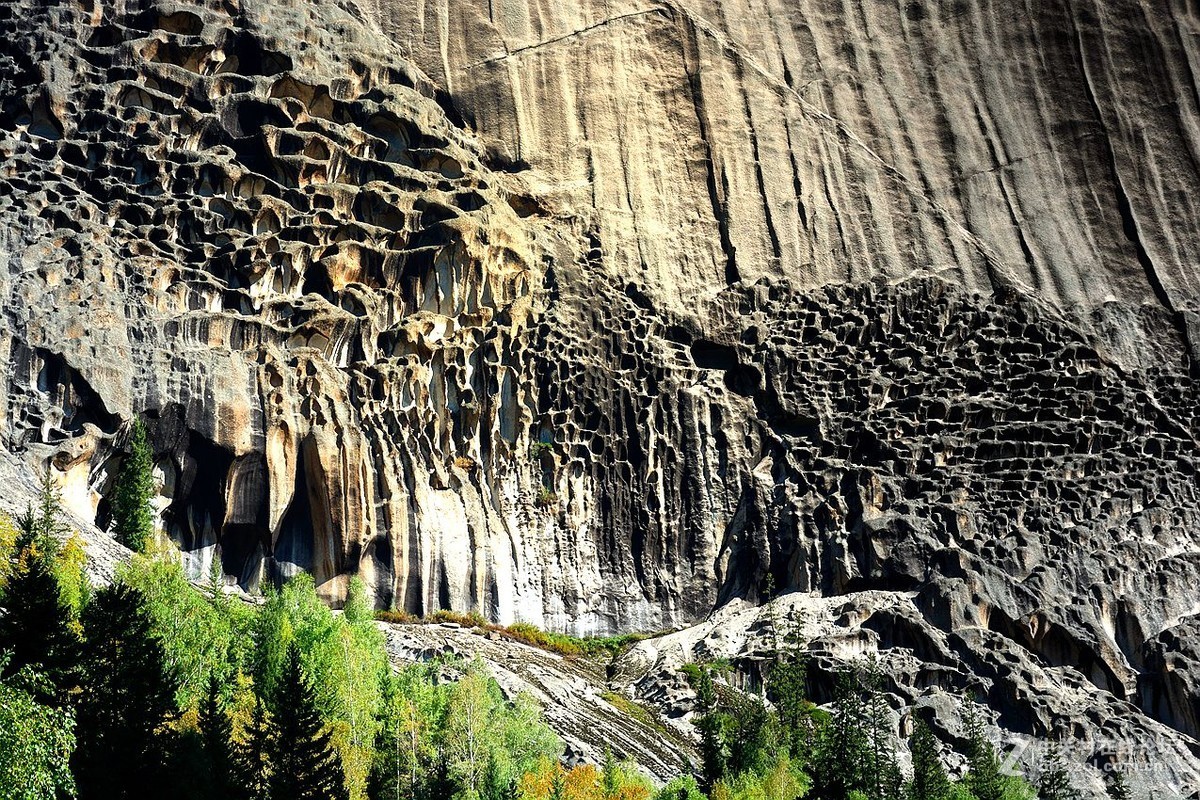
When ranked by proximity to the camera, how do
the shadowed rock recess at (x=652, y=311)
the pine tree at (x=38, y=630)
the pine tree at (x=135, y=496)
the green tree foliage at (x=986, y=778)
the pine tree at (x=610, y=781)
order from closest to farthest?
the pine tree at (x=38, y=630) → the pine tree at (x=610, y=781) → the green tree foliage at (x=986, y=778) → the pine tree at (x=135, y=496) → the shadowed rock recess at (x=652, y=311)

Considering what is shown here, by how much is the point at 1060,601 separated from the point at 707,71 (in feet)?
81.3

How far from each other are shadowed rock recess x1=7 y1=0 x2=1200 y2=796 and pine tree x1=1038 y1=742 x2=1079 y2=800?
5.87ft

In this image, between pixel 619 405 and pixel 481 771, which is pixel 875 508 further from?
pixel 481 771

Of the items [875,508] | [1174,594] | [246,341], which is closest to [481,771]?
[246,341]

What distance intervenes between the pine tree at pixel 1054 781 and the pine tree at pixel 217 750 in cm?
2501

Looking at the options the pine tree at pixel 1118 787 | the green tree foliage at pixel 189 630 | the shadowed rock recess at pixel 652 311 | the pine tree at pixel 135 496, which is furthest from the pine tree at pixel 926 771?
the pine tree at pixel 135 496

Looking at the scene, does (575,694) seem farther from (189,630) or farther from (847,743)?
(189,630)

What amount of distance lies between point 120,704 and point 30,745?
5784 millimetres

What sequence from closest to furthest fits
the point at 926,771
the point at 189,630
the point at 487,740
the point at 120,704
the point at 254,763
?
the point at 120,704
the point at 254,763
the point at 189,630
the point at 487,740
the point at 926,771

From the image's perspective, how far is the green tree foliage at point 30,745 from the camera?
800 inches

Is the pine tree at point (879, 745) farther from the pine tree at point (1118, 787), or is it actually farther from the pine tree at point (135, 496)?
the pine tree at point (135, 496)

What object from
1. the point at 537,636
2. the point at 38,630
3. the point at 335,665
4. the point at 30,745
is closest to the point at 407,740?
the point at 335,665

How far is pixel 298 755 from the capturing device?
92.4 ft

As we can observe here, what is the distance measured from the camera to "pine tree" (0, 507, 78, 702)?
78.7ft
